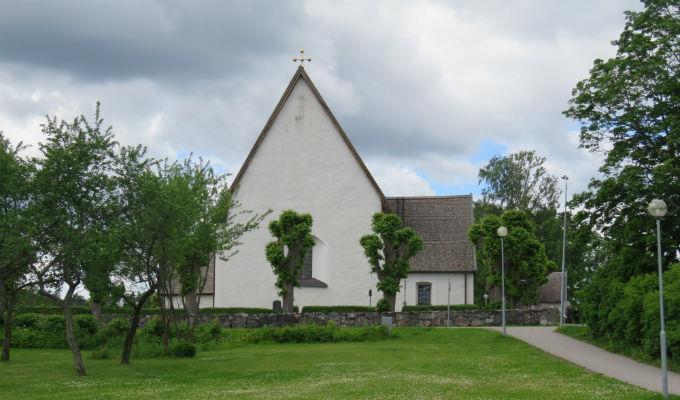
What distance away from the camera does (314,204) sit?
172 ft

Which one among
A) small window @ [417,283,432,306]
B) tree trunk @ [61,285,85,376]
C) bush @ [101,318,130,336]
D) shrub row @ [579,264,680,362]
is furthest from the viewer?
small window @ [417,283,432,306]

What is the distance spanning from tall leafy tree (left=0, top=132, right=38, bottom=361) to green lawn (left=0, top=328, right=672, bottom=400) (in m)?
3.19

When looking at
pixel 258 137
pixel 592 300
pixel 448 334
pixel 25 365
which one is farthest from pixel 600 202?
pixel 258 137

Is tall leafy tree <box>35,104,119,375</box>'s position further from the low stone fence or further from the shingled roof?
the shingled roof

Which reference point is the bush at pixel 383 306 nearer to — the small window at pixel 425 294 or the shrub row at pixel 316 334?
the shrub row at pixel 316 334

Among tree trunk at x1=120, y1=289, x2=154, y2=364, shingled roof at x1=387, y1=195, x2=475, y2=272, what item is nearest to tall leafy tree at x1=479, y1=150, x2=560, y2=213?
shingled roof at x1=387, y1=195, x2=475, y2=272

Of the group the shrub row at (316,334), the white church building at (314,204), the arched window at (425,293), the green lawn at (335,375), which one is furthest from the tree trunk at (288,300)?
the arched window at (425,293)

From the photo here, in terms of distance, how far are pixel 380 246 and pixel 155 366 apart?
19154 millimetres

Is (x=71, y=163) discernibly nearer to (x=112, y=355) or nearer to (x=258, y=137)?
(x=112, y=355)

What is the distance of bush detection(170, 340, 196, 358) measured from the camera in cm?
3009

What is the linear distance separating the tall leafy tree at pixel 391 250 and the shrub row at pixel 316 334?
775 centimetres

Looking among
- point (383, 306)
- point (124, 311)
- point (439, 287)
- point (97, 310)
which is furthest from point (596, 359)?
point (97, 310)

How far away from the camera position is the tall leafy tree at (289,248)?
42.9 metres

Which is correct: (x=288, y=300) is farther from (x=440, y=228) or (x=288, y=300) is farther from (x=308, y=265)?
(x=440, y=228)
